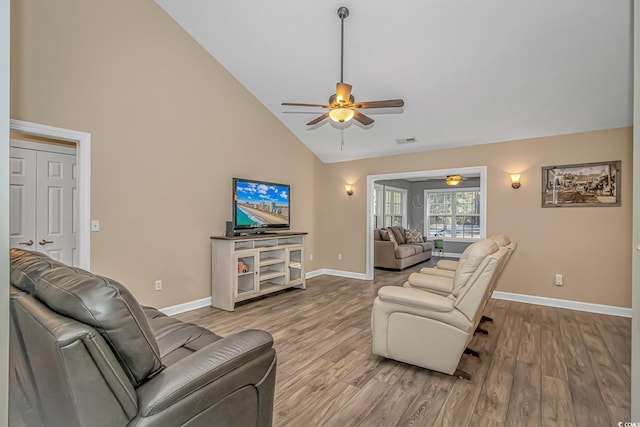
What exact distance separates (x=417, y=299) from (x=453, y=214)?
763 cm

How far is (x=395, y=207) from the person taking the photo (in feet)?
30.6

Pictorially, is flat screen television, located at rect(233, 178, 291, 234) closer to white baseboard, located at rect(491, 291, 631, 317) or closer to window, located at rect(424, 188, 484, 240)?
white baseboard, located at rect(491, 291, 631, 317)

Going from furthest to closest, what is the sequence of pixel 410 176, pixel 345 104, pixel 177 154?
pixel 410 176 < pixel 177 154 < pixel 345 104

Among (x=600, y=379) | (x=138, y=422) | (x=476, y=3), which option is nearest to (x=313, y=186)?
(x=476, y=3)

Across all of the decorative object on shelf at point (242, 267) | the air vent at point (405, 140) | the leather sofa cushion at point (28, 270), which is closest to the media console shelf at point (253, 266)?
the decorative object on shelf at point (242, 267)

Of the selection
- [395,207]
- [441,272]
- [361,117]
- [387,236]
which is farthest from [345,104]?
[395,207]

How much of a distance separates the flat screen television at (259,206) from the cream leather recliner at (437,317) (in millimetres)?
2579

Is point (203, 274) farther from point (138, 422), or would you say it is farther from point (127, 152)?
point (138, 422)

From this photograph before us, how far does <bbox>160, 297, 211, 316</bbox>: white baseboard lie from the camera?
3738 mm

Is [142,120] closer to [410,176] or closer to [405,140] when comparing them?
[405,140]

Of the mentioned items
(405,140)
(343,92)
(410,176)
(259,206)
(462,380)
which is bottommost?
(462,380)

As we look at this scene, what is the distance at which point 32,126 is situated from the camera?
269 centimetres

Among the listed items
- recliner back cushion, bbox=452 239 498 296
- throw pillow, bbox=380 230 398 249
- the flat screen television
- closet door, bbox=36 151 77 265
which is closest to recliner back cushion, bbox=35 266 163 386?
recliner back cushion, bbox=452 239 498 296

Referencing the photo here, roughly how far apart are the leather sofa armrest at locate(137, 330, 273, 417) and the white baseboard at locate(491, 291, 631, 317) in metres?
4.45
